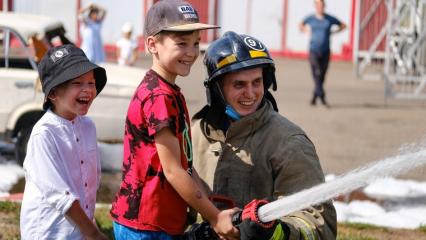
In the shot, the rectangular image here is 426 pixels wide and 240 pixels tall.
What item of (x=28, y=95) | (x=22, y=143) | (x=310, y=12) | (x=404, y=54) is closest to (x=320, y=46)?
(x=404, y=54)

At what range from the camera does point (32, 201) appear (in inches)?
148

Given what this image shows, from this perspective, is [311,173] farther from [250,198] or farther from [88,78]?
[88,78]

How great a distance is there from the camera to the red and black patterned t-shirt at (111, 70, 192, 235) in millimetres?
3439

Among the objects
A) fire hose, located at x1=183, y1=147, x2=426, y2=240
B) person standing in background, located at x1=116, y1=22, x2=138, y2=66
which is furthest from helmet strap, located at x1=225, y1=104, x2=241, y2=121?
person standing in background, located at x1=116, y1=22, x2=138, y2=66

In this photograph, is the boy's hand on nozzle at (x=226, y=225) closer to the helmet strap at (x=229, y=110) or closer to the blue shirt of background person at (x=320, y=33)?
the helmet strap at (x=229, y=110)

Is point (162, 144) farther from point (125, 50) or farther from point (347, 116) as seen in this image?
point (125, 50)

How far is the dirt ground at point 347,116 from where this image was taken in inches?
456

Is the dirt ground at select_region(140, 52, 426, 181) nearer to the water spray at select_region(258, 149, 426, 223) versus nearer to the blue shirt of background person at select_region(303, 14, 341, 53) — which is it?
the blue shirt of background person at select_region(303, 14, 341, 53)

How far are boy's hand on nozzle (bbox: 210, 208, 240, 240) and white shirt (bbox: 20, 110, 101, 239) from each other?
0.63 m

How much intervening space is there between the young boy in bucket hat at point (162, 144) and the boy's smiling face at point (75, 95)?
0.84 feet

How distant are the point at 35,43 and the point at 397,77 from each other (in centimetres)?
860

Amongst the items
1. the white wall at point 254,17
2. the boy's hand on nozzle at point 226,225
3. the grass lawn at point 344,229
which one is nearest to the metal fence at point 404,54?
the white wall at point 254,17

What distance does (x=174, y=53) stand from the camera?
137 inches

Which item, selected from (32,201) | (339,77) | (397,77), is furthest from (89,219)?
(339,77)
